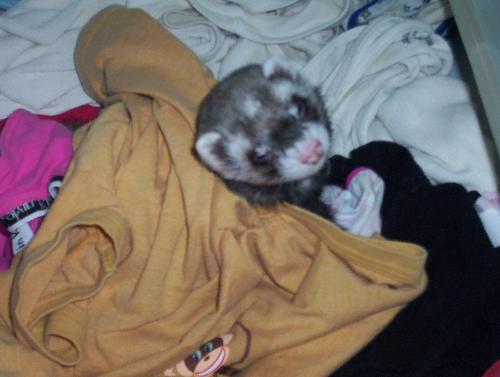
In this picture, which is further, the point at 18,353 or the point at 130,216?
the point at 130,216

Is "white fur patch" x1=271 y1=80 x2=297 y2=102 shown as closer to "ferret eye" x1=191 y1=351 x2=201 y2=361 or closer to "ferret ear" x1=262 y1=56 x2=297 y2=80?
"ferret ear" x1=262 y1=56 x2=297 y2=80

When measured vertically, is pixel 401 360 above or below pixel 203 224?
below

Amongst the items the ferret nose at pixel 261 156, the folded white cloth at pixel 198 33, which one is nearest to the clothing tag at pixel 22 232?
the ferret nose at pixel 261 156

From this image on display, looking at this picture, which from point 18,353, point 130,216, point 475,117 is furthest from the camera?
point 475,117

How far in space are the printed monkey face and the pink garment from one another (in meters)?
0.45

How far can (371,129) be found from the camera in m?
1.56

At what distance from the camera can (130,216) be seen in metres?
1.24

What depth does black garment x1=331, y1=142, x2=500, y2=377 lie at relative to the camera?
1.13 metres

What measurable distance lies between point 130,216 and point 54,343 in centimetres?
30

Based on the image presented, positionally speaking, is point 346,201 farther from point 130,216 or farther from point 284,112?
point 130,216

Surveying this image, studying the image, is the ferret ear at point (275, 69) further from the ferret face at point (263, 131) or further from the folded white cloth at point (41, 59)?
the folded white cloth at point (41, 59)

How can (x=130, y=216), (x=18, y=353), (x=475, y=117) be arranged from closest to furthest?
(x=18, y=353) → (x=130, y=216) → (x=475, y=117)

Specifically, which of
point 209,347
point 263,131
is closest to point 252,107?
point 263,131

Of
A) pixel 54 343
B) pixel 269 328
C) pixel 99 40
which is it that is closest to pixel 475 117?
pixel 269 328
